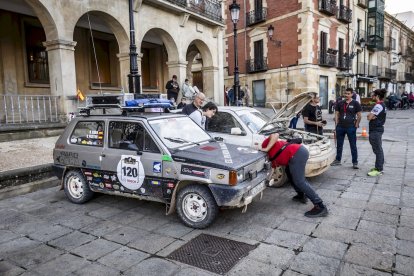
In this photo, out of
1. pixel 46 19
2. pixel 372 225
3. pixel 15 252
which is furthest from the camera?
pixel 46 19

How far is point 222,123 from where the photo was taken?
6949 millimetres

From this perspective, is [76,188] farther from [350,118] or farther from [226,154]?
[350,118]

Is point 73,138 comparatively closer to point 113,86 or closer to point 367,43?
point 113,86

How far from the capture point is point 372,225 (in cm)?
423

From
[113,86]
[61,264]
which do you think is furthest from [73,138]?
[113,86]

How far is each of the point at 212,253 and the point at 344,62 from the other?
2974 cm

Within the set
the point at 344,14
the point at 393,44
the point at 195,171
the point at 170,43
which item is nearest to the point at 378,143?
the point at 195,171

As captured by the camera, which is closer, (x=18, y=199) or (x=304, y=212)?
(x=304, y=212)

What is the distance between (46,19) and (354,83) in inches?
1142

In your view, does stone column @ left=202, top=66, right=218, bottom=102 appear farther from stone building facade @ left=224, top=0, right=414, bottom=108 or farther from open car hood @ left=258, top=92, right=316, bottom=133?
open car hood @ left=258, top=92, right=316, bottom=133

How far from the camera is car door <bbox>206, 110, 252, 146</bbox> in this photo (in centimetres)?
648

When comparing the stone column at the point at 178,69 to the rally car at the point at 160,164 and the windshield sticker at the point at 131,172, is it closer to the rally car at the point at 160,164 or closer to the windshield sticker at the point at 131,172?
the rally car at the point at 160,164

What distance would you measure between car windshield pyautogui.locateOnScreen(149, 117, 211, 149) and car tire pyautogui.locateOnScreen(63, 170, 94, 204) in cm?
172

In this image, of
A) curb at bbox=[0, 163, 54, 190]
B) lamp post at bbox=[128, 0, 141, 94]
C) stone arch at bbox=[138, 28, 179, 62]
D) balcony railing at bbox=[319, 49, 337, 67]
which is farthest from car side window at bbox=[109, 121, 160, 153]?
balcony railing at bbox=[319, 49, 337, 67]
